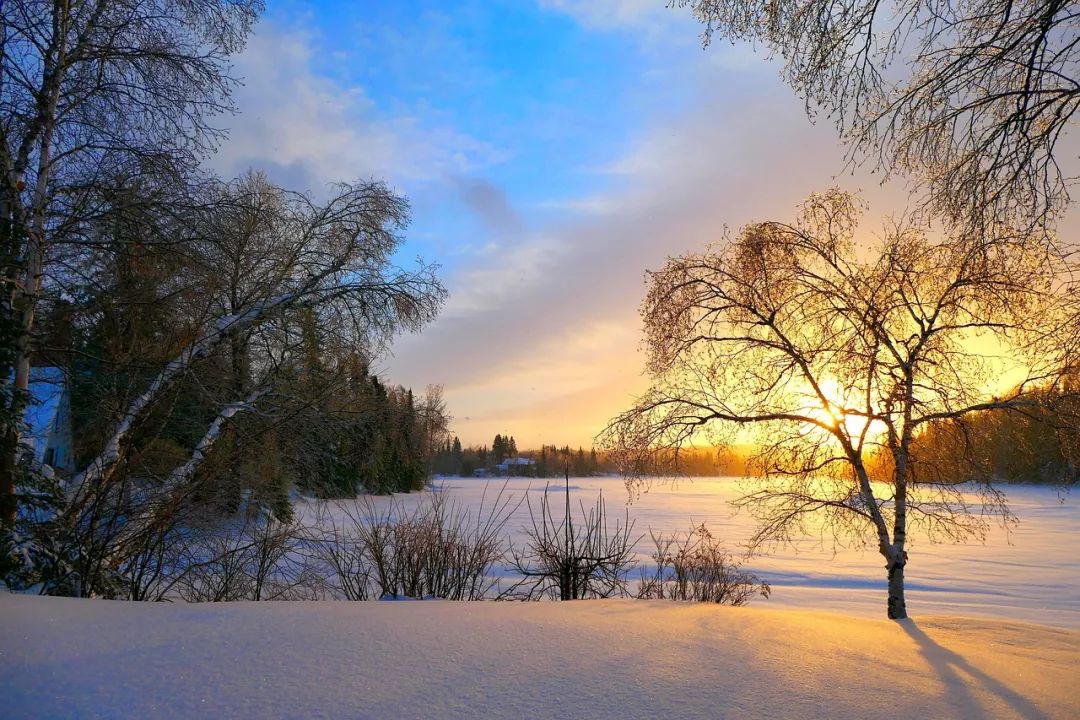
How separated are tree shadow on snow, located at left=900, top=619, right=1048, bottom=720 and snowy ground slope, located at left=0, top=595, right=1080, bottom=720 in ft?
0.04

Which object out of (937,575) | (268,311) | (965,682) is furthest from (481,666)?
(937,575)

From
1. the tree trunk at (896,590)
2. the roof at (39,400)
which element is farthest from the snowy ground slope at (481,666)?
the tree trunk at (896,590)

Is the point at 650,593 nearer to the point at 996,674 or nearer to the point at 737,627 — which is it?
the point at 737,627

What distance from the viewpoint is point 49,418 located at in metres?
15.9

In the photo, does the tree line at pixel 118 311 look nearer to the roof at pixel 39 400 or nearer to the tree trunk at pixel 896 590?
the roof at pixel 39 400

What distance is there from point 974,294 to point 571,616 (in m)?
6.35

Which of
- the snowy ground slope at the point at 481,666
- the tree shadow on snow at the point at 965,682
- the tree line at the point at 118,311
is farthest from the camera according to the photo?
the tree line at the point at 118,311

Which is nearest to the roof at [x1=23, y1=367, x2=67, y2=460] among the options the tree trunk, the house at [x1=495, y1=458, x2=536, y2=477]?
the house at [x1=495, y1=458, x2=536, y2=477]

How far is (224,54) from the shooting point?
7.07 m

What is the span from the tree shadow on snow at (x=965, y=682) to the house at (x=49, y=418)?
727 cm

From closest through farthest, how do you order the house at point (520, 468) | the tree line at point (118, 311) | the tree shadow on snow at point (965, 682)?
the tree shadow on snow at point (965, 682)
the tree line at point (118, 311)
the house at point (520, 468)

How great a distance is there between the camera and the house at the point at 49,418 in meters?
6.48

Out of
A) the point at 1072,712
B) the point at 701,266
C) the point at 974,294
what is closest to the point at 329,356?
the point at 701,266

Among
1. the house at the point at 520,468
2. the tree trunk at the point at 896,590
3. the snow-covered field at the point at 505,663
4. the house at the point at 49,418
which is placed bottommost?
the tree trunk at the point at 896,590
